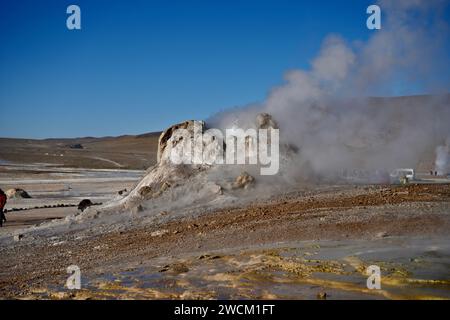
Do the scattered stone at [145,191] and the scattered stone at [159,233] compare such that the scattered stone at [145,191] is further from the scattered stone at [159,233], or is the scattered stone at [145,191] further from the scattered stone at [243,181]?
the scattered stone at [159,233]

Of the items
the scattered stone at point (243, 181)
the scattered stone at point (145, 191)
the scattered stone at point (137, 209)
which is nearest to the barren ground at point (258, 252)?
the scattered stone at point (243, 181)

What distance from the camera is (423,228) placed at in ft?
32.3

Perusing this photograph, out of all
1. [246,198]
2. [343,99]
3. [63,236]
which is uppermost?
[343,99]

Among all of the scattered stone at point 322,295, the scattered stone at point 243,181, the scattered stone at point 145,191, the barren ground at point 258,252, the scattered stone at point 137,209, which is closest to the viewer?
the scattered stone at point 322,295

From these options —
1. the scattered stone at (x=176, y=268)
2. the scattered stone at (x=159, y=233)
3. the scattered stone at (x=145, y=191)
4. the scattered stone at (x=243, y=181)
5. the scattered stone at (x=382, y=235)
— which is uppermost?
the scattered stone at (x=243, y=181)

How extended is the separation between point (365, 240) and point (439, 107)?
15927 millimetres

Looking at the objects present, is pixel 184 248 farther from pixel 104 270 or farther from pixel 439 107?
pixel 439 107

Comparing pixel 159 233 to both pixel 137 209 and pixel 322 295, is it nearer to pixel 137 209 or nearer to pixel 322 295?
pixel 137 209

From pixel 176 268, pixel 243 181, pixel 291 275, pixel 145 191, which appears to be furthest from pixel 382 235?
pixel 145 191

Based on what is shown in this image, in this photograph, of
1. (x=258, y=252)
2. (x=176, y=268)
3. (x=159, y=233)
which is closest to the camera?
(x=176, y=268)

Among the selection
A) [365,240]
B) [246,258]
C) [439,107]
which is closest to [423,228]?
[365,240]

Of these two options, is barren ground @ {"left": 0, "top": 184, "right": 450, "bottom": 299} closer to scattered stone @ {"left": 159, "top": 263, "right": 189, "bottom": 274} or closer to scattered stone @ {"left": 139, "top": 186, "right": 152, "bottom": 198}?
scattered stone @ {"left": 159, "top": 263, "right": 189, "bottom": 274}

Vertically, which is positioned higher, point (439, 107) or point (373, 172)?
point (439, 107)
